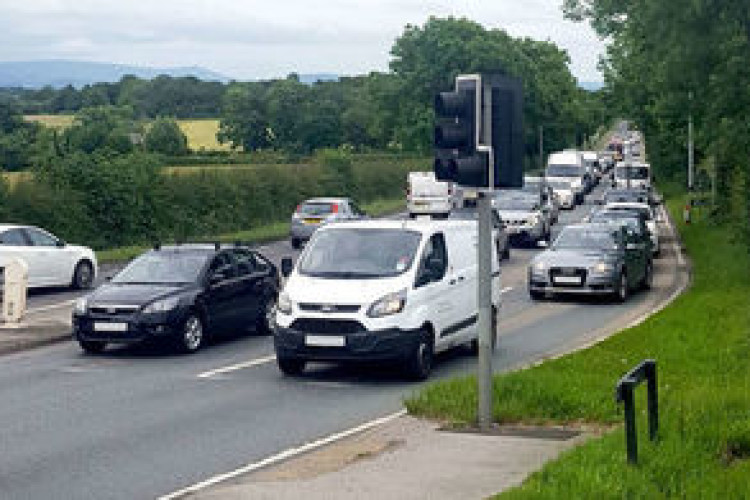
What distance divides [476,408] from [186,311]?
7002 millimetres

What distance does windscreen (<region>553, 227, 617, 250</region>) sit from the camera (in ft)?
96.1

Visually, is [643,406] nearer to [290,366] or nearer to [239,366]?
[290,366]

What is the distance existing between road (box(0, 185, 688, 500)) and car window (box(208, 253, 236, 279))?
1.07 metres

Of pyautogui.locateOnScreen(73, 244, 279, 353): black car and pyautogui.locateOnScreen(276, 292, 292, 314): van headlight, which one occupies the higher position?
pyautogui.locateOnScreen(276, 292, 292, 314): van headlight

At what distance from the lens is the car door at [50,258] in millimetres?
28906

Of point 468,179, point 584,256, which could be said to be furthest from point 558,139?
point 468,179

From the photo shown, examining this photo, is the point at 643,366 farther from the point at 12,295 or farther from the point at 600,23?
the point at 600,23

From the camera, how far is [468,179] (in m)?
12.2

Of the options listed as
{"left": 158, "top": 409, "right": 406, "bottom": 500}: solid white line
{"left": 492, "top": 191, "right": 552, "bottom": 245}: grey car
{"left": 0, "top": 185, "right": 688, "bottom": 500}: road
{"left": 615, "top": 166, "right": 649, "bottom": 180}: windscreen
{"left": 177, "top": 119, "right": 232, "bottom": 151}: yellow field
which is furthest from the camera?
{"left": 177, "top": 119, "right": 232, "bottom": 151}: yellow field

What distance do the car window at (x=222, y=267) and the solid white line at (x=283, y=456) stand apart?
6.76m

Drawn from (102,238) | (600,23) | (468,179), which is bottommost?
(102,238)

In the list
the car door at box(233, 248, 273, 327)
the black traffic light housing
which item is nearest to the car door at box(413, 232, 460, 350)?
the car door at box(233, 248, 273, 327)

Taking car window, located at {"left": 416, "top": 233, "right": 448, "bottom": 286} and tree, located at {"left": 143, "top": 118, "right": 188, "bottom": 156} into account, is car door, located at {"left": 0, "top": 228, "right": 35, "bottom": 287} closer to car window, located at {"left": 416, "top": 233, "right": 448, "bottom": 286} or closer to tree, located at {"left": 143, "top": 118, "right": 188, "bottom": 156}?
car window, located at {"left": 416, "top": 233, "right": 448, "bottom": 286}

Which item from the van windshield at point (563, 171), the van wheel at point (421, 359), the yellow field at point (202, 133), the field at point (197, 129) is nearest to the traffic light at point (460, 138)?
the van wheel at point (421, 359)
